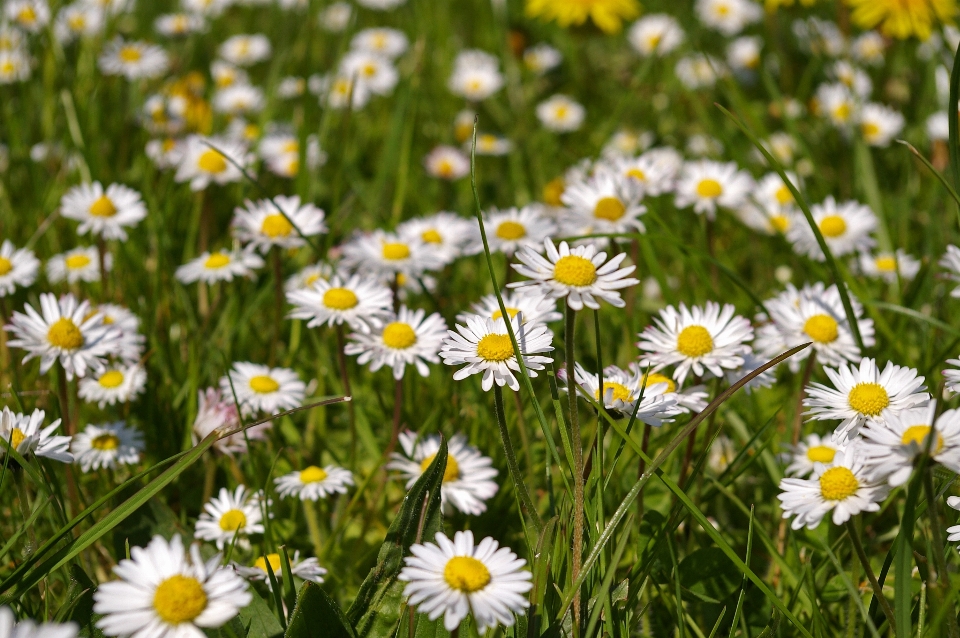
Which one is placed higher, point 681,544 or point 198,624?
point 681,544

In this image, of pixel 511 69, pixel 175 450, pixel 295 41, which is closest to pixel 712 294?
pixel 175 450

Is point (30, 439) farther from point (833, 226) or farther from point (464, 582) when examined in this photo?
point (833, 226)

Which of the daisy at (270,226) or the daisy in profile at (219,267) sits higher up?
the daisy at (270,226)

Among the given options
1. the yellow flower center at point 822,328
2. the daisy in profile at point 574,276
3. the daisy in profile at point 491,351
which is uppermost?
the yellow flower center at point 822,328

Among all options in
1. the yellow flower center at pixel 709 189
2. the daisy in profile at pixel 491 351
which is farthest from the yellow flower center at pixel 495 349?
the yellow flower center at pixel 709 189

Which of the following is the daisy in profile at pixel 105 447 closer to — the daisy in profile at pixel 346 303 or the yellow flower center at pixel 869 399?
the daisy in profile at pixel 346 303

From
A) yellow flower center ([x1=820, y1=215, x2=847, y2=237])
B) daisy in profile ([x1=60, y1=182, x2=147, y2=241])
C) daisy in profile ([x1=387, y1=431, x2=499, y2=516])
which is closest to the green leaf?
daisy in profile ([x1=387, y1=431, x2=499, y2=516])

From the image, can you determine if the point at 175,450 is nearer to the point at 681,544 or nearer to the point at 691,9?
the point at 681,544
